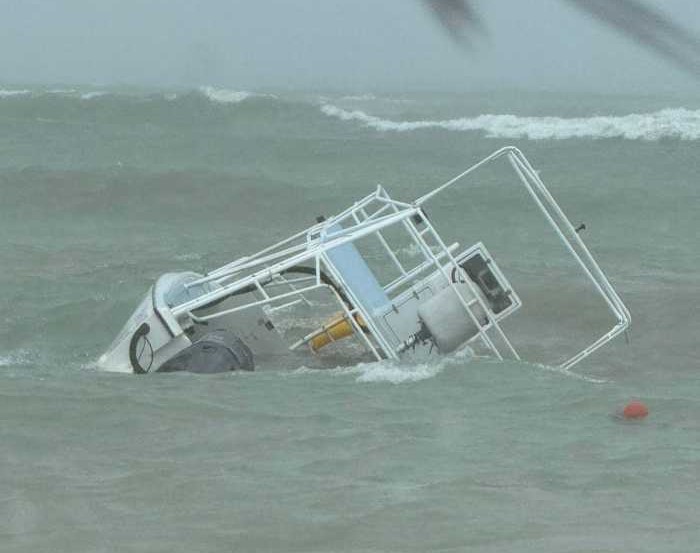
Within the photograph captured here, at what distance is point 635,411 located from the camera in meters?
10.9

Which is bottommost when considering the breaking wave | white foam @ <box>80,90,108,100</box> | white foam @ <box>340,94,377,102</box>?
white foam @ <box>340,94,377,102</box>

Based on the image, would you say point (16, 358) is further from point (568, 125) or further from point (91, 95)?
point (91, 95)

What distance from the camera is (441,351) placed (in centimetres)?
1229

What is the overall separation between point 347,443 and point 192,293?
360cm

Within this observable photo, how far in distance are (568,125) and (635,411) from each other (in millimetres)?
28346

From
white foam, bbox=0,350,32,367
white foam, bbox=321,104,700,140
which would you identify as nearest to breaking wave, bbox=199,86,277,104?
white foam, bbox=321,104,700,140

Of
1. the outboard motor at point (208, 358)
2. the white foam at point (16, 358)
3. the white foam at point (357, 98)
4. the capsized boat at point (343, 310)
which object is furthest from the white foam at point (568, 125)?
the outboard motor at point (208, 358)

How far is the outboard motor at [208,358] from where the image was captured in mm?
11984

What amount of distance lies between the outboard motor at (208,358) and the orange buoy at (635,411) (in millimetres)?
2885

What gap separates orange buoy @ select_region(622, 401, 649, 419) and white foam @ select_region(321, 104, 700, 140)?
83.5 feet

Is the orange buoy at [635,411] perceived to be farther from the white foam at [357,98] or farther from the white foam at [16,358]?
the white foam at [357,98]

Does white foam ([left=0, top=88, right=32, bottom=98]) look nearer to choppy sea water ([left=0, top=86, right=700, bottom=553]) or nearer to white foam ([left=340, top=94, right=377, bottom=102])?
white foam ([left=340, top=94, right=377, bottom=102])

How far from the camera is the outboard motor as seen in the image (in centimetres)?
1198

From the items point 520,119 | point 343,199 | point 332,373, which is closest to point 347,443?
point 332,373
